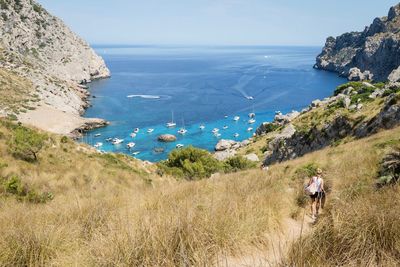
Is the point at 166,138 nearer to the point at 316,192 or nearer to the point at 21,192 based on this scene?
the point at 21,192

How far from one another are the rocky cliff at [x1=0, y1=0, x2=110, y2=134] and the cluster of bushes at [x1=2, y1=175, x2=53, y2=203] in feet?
226

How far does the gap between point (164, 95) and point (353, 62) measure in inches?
4438

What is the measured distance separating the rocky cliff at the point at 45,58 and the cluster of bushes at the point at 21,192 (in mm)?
68839

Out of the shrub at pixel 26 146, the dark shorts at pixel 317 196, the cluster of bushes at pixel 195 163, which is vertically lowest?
the cluster of bushes at pixel 195 163

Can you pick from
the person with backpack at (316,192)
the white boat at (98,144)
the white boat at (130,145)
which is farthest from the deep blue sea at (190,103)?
the person with backpack at (316,192)

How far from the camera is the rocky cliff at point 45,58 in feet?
335

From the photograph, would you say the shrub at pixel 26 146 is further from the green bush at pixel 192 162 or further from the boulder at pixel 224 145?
the boulder at pixel 224 145

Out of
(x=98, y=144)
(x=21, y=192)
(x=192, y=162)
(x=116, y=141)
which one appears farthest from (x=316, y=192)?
(x=116, y=141)

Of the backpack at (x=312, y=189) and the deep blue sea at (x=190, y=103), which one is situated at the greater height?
the backpack at (x=312, y=189)

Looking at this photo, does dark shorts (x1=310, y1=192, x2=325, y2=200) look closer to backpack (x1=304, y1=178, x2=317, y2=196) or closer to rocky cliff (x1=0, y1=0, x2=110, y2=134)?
backpack (x1=304, y1=178, x2=317, y2=196)

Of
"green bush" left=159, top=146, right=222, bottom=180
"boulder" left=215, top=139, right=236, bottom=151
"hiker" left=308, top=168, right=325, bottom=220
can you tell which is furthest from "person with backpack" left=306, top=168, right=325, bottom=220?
"boulder" left=215, top=139, right=236, bottom=151

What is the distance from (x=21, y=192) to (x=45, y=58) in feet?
455

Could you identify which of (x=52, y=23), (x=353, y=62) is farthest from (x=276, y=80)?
(x=52, y=23)

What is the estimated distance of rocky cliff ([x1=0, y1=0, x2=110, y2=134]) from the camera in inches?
4018
